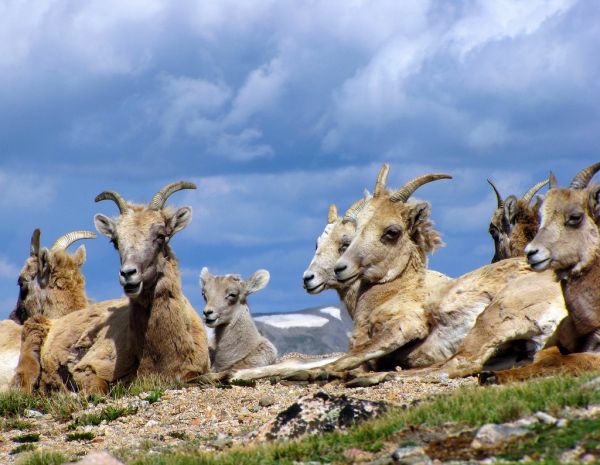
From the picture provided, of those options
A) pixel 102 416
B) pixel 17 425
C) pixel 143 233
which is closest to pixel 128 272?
pixel 143 233

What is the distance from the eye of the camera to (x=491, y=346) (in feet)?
39.9

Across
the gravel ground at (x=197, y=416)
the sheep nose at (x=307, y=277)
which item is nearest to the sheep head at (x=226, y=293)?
the sheep nose at (x=307, y=277)

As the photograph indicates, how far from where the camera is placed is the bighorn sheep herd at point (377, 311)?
36.9ft

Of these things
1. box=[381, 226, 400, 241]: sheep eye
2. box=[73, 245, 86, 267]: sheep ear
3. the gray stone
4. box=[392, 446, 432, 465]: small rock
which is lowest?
box=[392, 446, 432, 465]: small rock

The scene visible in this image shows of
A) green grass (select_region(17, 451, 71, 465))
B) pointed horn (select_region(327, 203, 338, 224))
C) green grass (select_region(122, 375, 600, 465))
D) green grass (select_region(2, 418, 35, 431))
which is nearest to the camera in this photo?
green grass (select_region(122, 375, 600, 465))

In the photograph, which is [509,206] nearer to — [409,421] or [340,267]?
[340,267]

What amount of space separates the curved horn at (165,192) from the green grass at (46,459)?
515 centimetres

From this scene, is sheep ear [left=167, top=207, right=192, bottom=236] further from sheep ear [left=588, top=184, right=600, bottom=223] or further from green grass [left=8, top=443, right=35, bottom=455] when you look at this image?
sheep ear [left=588, top=184, right=600, bottom=223]

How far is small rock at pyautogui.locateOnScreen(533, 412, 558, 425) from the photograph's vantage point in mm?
7426

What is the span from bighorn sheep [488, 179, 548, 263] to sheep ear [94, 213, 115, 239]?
21.6 ft

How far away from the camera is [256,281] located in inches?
703

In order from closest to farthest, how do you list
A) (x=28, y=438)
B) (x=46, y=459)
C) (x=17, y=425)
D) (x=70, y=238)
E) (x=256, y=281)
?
(x=46, y=459), (x=28, y=438), (x=17, y=425), (x=256, y=281), (x=70, y=238)

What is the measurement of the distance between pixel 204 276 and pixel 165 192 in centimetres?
372

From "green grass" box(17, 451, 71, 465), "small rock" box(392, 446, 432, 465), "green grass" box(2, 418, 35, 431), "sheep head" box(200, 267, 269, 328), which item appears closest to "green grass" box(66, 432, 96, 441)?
"green grass" box(2, 418, 35, 431)
